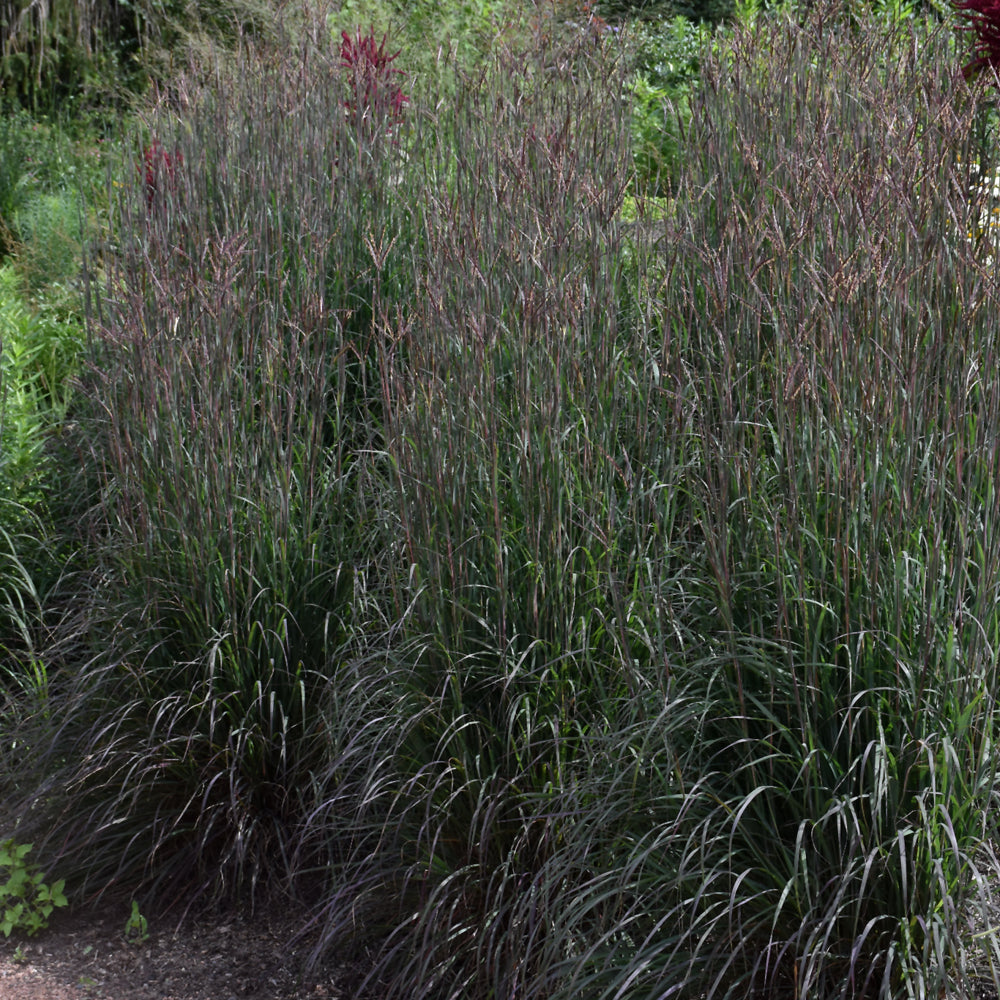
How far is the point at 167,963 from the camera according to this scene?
2.84 m

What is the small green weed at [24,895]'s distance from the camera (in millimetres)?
2984

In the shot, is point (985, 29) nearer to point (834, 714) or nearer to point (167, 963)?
point (834, 714)

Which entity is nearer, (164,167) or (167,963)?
(167,963)

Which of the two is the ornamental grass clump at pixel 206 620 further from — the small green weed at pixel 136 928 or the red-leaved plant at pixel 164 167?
the red-leaved plant at pixel 164 167

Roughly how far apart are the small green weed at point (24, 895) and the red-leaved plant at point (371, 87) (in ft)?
8.30

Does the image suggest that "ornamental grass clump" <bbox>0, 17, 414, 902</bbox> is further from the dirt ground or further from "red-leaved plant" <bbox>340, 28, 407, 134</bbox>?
"red-leaved plant" <bbox>340, 28, 407, 134</bbox>

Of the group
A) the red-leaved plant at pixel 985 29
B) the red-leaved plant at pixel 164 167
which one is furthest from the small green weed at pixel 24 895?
the red-leaved plant at pixel 985 29

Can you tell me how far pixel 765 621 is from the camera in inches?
90.5

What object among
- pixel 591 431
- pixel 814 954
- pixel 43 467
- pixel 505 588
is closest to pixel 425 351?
pixel 591 431

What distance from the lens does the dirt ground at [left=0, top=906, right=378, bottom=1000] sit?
272cm

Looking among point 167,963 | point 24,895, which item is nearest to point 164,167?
point 24,895

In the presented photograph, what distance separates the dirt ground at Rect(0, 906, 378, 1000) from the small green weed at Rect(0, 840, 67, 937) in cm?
4

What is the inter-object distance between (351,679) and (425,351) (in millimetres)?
836

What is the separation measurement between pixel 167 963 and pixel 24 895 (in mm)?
505
